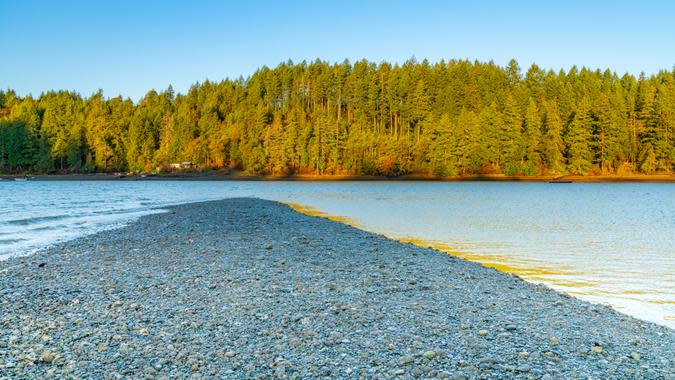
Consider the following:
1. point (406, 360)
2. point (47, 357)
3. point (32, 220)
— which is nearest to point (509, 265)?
point (406, 360)

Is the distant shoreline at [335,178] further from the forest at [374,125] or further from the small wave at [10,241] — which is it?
the small wave at [10,241]

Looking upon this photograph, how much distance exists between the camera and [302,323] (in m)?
7.68

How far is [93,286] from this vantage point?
10320 millimetres

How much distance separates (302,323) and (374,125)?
116 meters

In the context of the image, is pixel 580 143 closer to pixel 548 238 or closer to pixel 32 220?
pixel 548 238

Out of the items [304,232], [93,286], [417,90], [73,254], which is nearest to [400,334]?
[93,286]

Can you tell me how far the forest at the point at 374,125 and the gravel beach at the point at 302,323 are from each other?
9260cm

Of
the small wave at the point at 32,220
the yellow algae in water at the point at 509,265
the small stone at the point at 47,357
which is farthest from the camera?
the small wave at the point at 32,220

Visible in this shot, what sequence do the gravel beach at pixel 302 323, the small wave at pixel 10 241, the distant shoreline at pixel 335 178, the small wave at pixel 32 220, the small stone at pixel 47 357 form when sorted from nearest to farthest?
1. the gravel beach at pixel 302 323
2. the small stone at pixel 47 357
3. the small wave at pixel 10 241
4. the small wave at pixel 32 220
5. the distant shoreline at pixel 335 178

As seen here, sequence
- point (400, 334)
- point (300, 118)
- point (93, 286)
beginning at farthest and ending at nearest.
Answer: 1. point (300, 118)
2. point (93, 286)
3. point (400, 334)

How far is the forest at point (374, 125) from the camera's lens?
10119cm

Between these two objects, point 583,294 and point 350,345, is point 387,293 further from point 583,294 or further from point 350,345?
point 583,294

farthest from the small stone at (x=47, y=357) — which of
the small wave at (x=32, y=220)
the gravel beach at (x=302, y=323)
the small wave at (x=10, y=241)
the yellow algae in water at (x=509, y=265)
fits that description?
the small wave at (x=32, y=220)

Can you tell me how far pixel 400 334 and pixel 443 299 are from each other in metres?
2.51
